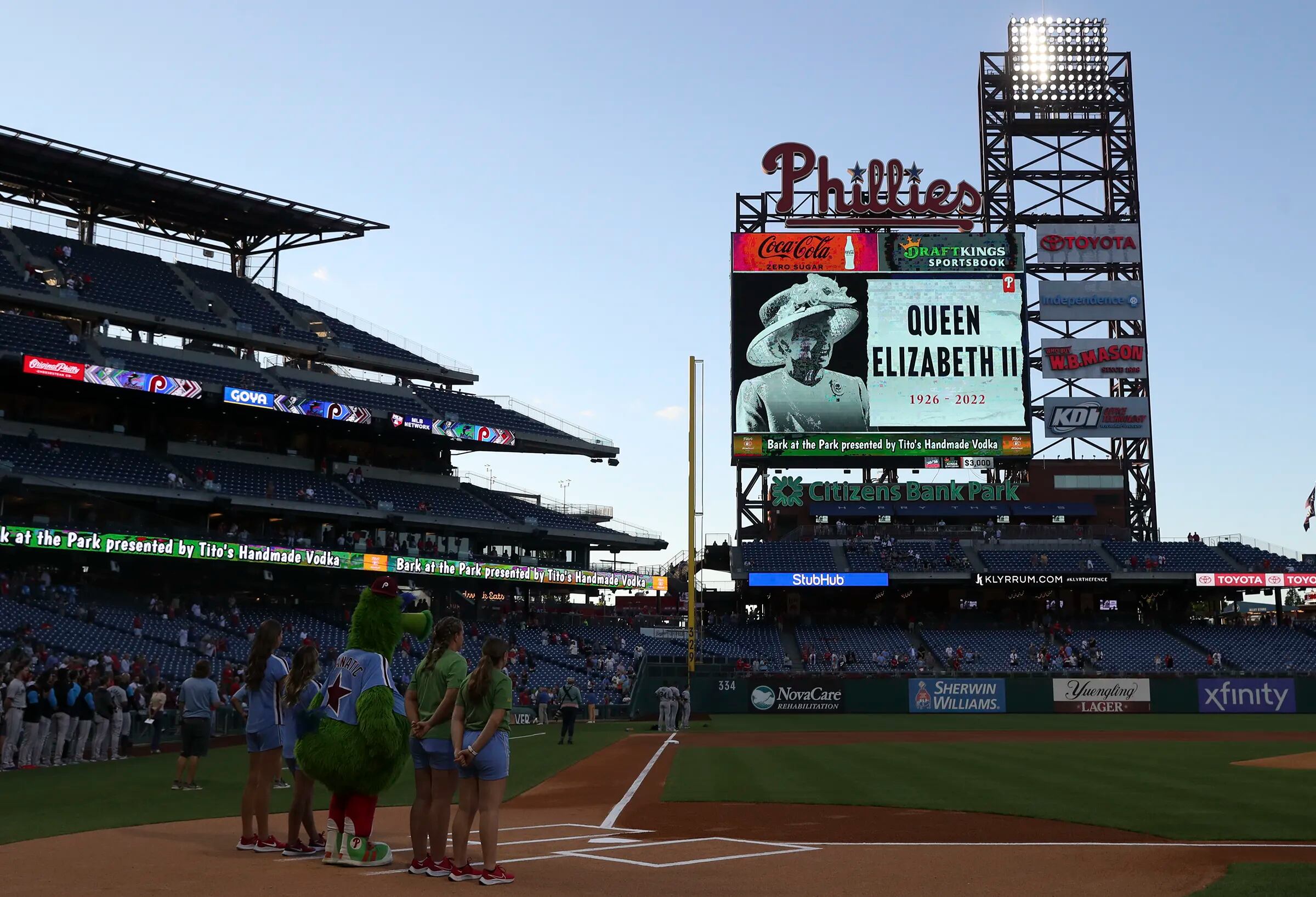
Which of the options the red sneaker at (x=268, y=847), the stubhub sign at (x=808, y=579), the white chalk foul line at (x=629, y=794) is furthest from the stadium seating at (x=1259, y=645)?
the red sneaker at (x=268, y=847)

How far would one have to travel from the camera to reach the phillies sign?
5438 centimetres

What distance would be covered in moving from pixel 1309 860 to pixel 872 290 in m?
45.0

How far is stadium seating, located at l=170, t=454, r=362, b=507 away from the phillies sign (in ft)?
125

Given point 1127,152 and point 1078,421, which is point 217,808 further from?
point 1127,152

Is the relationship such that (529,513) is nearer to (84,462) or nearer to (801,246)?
(801,246)

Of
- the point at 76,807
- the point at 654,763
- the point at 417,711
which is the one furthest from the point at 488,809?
the point at 654,763

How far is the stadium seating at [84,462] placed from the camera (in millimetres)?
41719

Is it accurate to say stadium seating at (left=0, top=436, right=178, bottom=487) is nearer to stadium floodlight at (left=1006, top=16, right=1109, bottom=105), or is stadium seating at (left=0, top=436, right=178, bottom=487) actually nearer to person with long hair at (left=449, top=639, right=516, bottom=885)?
person with long hair at (left=449, top=639, right=516, bottom=885)

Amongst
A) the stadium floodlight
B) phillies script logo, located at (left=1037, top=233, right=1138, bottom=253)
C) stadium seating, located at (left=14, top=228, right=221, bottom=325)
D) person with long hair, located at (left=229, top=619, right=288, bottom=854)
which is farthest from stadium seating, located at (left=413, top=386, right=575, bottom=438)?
person with long hair, located at (left=229, top=619, right=288, bottom=854)

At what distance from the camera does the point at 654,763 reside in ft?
71.6

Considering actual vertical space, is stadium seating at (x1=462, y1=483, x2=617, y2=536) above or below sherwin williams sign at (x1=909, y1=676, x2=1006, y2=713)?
above

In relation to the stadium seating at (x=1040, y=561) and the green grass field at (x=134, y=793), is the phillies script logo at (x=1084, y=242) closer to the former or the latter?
the stadium seating at (x=1040, y=561)

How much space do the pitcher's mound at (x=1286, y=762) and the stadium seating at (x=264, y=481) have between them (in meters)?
36.6

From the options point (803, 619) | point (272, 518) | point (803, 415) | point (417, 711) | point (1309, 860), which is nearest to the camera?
point (417, 711)
